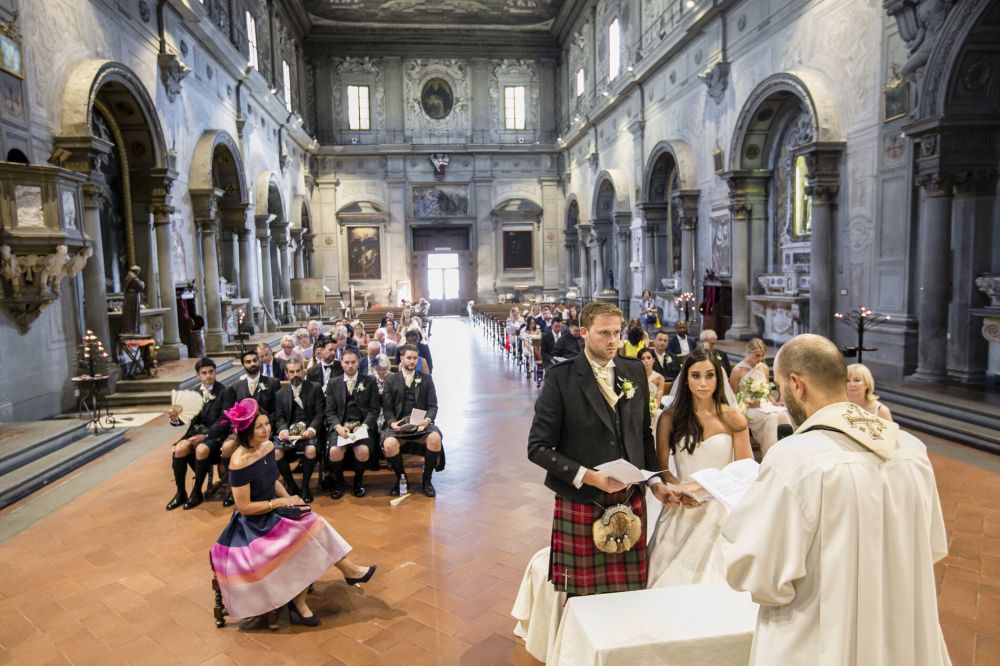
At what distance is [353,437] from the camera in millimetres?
6086

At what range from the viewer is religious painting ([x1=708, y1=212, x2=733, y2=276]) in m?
14.3

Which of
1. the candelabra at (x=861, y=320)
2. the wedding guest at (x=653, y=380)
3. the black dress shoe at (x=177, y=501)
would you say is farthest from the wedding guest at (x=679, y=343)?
the black dress shoe at (x=177, y=501)

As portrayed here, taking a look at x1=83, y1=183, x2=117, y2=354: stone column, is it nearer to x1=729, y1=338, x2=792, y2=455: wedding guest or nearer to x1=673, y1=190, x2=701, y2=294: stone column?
x1=729, y1=338, x2=792, y2=455: wedding guest

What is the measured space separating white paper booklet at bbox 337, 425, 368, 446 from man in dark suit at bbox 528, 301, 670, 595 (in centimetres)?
353

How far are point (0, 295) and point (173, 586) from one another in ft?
17.8

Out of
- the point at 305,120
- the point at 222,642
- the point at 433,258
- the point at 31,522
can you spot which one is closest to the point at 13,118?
the point at 31,522

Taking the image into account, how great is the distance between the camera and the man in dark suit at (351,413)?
6.08 m

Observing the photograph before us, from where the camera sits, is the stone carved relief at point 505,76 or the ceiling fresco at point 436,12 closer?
the ceiling fresco at point 436,12

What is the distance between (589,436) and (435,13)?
94.4ft

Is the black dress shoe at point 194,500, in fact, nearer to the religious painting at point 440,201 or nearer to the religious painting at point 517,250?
the religious painting at point 440,201

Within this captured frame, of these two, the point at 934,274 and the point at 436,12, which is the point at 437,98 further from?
the point at 934,274

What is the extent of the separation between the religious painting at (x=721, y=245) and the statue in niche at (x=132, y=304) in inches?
457

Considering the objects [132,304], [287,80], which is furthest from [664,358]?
[287,80]

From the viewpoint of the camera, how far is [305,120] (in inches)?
1086
